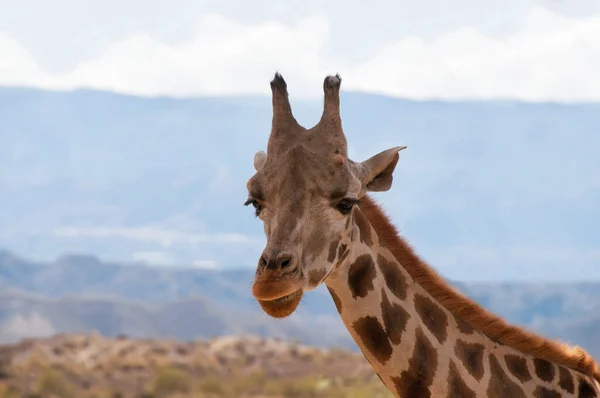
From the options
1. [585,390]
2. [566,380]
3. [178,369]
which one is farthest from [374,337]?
[178,369]

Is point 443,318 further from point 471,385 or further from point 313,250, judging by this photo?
point 313,250

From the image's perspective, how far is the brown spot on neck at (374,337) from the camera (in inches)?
289

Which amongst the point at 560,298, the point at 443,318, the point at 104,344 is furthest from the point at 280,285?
the point at 560,298

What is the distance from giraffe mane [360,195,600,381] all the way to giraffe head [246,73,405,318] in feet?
0.67

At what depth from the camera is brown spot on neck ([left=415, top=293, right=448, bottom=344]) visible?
7.53 metres

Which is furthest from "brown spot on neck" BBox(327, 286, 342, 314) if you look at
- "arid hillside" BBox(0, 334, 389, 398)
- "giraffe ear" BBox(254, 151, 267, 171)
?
"arid hillside" BBox(0, 334, 389, 398)

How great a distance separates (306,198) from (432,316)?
1.28 meters

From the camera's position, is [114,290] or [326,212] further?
[114,290]

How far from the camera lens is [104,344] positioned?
42.8 m

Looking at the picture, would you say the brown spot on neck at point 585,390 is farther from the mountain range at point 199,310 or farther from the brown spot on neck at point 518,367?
the mountain range at point 199,310

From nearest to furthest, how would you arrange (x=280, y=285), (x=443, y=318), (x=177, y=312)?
(x=280, y=285), (x=443, y=318), (x=177, y=312)

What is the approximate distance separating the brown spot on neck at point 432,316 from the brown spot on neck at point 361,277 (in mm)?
407

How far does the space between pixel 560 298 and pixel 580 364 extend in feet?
300

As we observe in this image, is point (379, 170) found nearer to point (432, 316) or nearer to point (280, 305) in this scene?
point (432, 316)
